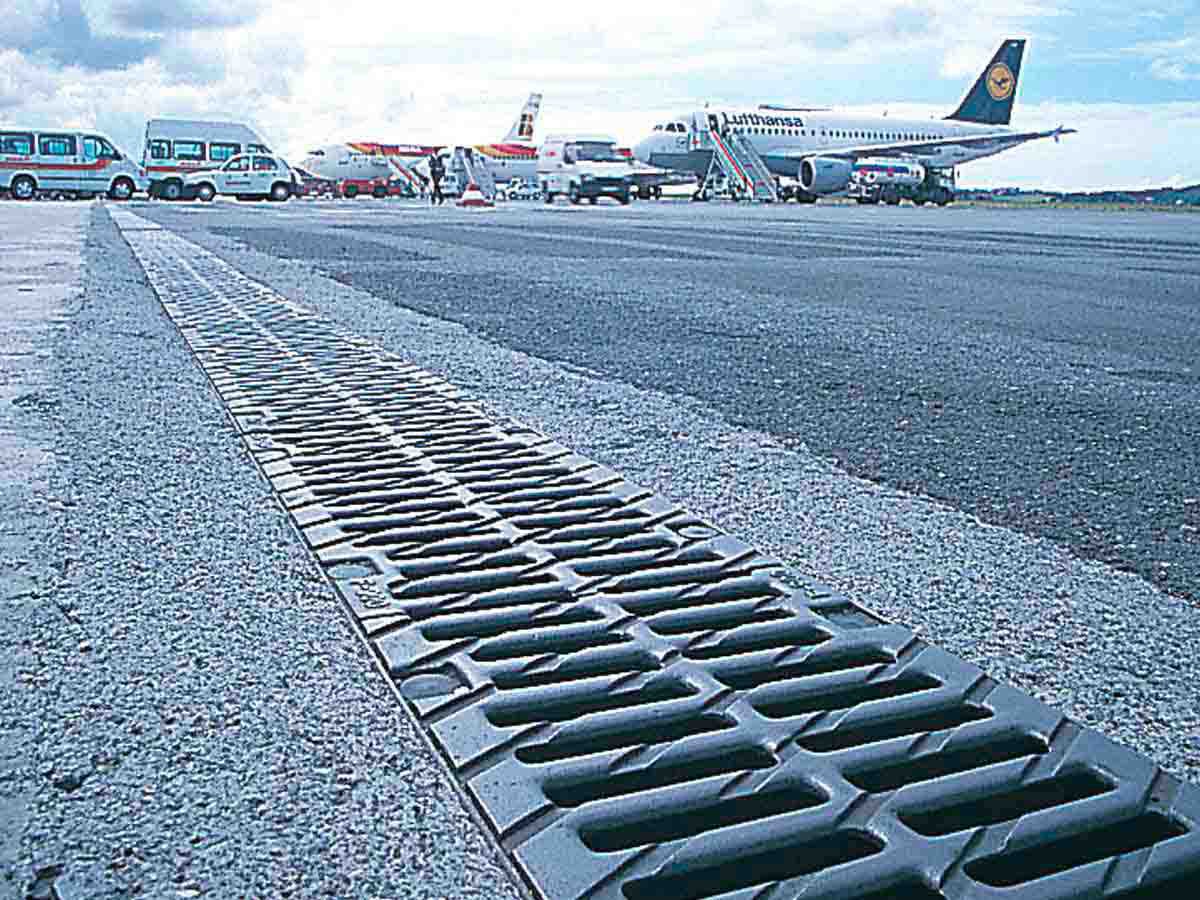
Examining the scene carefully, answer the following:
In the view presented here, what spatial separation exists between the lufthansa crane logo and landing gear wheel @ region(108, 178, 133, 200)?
134ft

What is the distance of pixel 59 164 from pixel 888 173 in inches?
1184

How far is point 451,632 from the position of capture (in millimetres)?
1902

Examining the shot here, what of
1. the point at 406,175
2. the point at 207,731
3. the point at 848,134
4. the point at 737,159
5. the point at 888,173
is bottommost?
the point at 207,731

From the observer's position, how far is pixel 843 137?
54.1 meters

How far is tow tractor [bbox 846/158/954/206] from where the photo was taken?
48.0 meters

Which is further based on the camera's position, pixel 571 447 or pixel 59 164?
pixel 59 164

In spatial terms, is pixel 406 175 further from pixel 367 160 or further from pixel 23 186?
pixel 23 186

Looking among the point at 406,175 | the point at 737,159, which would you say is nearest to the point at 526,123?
the point at 406,175

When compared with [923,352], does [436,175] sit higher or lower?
higher

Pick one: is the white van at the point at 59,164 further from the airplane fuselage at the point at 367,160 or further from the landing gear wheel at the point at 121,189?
the airplane fuselage at the point at 367,160

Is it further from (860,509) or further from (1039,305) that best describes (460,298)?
(860,509)

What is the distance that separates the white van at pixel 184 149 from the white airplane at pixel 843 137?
15.2 meters

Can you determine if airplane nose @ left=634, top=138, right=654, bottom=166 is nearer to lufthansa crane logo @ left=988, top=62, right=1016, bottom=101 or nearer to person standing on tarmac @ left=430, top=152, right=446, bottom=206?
person standing on tarmac @ left=430, top=152, right=446, bottom=206

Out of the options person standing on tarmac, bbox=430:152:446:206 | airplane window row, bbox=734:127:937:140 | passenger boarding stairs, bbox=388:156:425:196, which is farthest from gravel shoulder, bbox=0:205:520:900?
passenger boarding stairs, bbox=388:156:425:196
